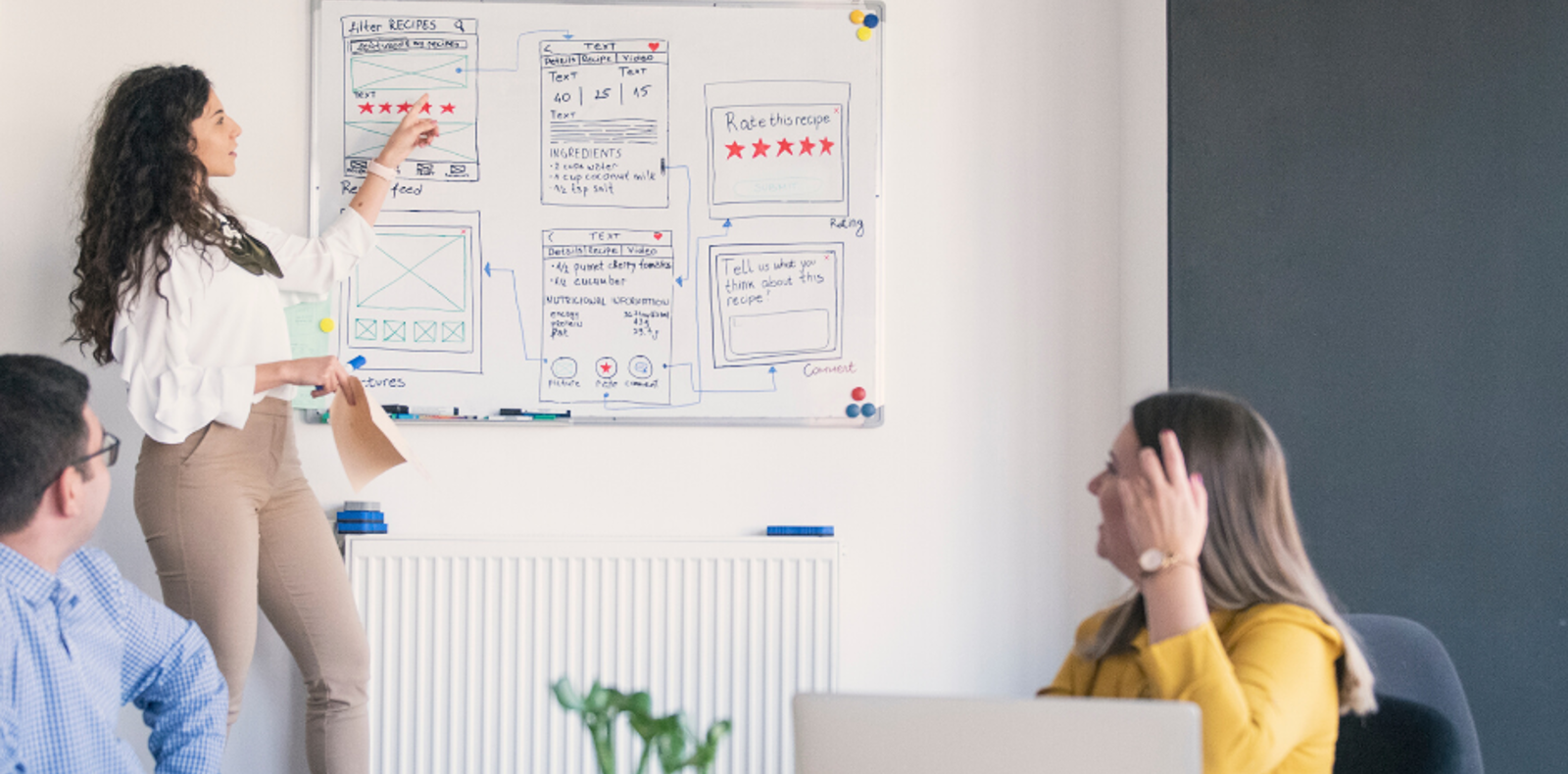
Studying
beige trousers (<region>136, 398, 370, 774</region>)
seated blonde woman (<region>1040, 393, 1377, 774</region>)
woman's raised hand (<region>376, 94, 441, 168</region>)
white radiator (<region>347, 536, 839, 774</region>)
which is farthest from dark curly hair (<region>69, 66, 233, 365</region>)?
seated blonde woman (<region>1040, 393, 1377, 774</region>)

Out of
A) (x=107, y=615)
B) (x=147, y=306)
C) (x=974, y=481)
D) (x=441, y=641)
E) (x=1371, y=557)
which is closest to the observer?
(x=107, y=615)

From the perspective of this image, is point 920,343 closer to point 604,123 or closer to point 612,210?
point 612,210

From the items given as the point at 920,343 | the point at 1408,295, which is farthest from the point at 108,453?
the point at 1408,295

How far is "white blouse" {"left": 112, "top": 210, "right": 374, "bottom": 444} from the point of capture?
217 cm

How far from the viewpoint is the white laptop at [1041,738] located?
3.12 feet

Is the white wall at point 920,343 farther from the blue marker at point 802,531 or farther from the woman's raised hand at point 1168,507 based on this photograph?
the woman's raised hand at point 1168,507

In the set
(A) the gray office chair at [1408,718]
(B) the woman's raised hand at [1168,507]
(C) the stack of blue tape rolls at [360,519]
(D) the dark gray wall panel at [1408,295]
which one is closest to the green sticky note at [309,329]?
(C) the stack of blue tape rolls at [360,519]

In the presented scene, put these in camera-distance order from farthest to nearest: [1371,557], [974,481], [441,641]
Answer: [974,481] < [441,641] < [1371,557]

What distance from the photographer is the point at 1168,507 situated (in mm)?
1238

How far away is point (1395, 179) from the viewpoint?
7.88ft

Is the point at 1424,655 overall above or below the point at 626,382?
below

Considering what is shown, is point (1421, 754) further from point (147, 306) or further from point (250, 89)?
point (250, 89)

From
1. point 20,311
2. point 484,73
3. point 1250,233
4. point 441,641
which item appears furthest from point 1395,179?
point 20,311

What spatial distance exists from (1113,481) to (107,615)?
1.20 meters
